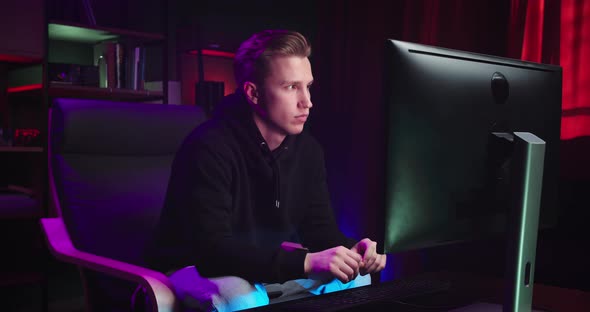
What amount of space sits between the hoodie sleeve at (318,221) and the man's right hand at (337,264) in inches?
15.9

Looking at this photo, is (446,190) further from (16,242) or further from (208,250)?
(16,242)

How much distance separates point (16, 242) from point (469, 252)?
7.42 feet

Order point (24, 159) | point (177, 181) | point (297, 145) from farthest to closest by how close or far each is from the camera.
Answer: point (24, 159) < point (297, 145) < point (177, 181)

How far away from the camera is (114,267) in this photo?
4.39ft

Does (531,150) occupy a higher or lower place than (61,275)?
higher

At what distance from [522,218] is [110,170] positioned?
4.33 feet

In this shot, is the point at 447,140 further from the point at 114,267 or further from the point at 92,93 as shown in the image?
the point at 92,93

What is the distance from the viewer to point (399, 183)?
0.82 m

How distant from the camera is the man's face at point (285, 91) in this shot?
1.94 m

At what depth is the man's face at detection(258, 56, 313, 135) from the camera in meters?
1.94

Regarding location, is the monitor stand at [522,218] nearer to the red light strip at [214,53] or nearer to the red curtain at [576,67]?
the red curtain at [576,67]

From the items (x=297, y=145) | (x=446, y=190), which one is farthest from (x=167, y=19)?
(x=446, y=190)

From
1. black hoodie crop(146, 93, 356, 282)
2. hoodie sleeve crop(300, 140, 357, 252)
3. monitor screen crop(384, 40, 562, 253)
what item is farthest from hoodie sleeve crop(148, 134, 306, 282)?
monitor screen crop(384, 40, 562, 253)

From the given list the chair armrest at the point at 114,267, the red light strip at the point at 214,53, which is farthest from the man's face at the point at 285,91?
the red light strip at the point at 214,53
